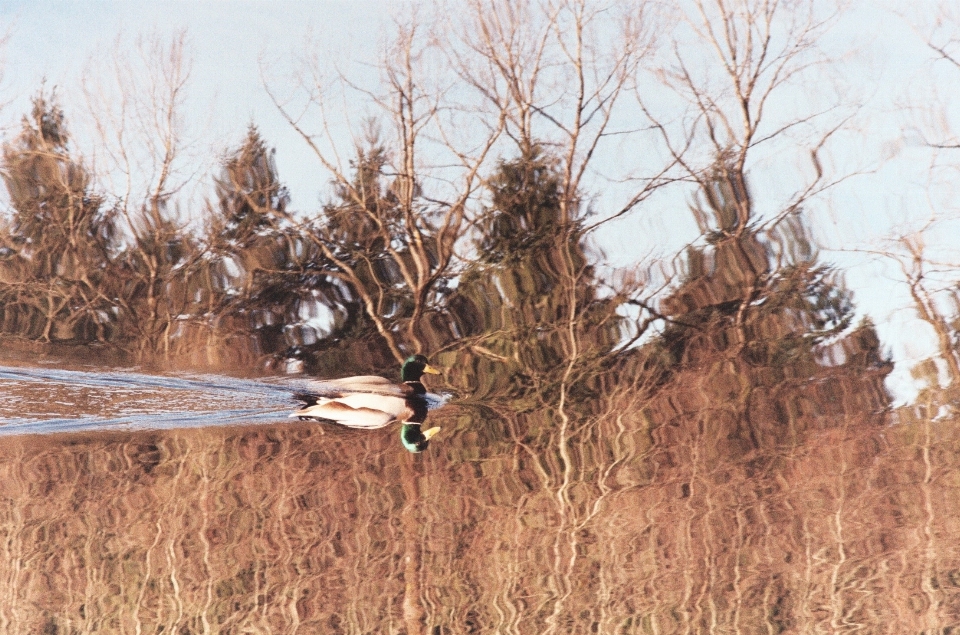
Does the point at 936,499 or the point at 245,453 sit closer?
the point at 936,499

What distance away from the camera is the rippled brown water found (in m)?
3.17

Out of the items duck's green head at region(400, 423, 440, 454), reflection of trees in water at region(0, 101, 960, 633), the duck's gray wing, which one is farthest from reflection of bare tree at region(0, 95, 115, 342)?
duck's green head at region(400, 423, 440, 454)

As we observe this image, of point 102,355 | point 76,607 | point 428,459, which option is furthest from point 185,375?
point 76,607

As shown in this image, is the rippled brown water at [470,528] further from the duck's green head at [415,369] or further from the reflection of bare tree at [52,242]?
the reflection of bare tree at [52,242]

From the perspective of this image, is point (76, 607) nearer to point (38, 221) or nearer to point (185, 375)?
point (185, 375)

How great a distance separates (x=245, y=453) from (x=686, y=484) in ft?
6.50

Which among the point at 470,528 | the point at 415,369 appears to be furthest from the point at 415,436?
the point at 470,528

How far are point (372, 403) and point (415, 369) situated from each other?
0.48 meters

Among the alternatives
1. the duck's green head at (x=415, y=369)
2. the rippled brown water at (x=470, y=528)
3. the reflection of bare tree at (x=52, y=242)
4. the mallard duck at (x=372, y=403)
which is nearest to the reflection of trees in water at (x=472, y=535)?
the rippled brown water at (x=470, y=528)

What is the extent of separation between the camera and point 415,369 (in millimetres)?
5664

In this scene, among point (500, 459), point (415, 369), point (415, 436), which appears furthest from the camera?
point (415, 369)

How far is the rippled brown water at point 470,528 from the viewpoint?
317 cm

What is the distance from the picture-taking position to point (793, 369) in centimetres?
594

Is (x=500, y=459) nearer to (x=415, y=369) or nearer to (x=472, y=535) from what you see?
(x=472, y=535)
